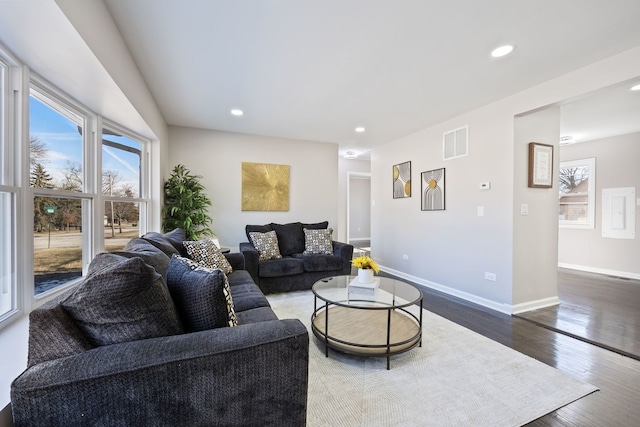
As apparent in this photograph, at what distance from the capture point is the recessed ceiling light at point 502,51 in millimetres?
A: 2051

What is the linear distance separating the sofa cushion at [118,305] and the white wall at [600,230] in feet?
22.3

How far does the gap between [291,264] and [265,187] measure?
63.3 inches

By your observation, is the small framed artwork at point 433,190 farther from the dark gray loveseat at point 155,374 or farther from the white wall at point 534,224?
the dark gray loveseat at point 155,374

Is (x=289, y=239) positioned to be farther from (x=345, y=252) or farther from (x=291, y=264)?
(x=345, y=252)

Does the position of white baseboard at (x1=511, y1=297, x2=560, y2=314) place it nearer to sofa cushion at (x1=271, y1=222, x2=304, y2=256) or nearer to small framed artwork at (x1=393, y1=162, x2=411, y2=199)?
small framed artwork at (x1=393, y1=162, x2=411, y2=199)

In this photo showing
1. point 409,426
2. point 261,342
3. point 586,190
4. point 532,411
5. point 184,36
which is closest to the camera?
point 261,342

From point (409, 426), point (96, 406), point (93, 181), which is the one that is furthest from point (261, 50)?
point (409, 426)

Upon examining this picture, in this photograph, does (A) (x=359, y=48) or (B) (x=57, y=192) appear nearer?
(B) (x=57, y=192)

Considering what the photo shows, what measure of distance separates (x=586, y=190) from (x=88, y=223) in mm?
7540

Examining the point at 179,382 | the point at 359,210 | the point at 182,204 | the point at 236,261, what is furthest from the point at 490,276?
the point at 359,210

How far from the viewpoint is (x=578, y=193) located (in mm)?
5172

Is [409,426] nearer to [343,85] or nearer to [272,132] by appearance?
[343,85]

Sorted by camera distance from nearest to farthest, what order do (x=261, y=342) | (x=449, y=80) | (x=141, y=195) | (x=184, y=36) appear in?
(x=261, y=342) < (x=184, y=36) < (x=449, y=80) < (x=141, y=195)

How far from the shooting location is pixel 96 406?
0.77 meters
